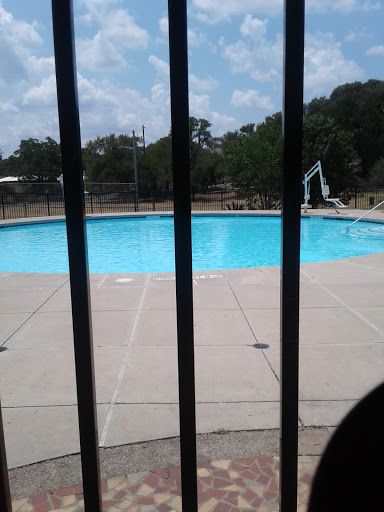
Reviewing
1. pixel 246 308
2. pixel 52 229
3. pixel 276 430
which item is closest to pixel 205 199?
pixel 52 229

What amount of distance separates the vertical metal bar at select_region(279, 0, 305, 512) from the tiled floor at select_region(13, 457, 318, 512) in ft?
2.49

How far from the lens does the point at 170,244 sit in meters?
15.7

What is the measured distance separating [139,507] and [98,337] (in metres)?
2.63

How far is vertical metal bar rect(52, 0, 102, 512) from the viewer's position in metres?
0.96

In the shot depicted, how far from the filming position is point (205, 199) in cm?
3356

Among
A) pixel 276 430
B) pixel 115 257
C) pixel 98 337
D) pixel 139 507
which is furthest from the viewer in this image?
pixel 115 257

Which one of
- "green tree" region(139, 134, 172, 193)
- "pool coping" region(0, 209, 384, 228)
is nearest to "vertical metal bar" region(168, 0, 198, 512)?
"pool coping" region(0, 209, 384, 228)

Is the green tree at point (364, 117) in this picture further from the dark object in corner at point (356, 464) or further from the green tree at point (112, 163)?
the dark object in corner at point (356, 464)

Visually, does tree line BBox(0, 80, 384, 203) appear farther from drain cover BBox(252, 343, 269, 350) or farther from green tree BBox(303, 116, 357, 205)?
drain cover BBox(252, 343, 269, 350)

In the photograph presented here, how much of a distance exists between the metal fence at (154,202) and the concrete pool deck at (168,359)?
760 inches

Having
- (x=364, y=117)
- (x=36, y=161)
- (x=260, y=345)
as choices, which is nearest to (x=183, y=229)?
(x=260, y=345)

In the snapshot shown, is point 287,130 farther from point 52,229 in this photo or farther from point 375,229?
point 52,229

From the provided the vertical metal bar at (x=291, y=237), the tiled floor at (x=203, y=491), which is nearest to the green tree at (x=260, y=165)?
the tiled floor at (x=203, y=491)

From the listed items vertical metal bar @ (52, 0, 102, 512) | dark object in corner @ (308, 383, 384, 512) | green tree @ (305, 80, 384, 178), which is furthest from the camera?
green tree @ (305, 80, 384, 178)
